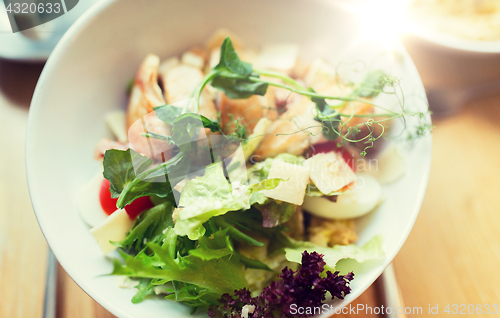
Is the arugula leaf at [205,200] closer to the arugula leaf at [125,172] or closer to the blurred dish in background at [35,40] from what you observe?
the arugula leaf at [125,172]

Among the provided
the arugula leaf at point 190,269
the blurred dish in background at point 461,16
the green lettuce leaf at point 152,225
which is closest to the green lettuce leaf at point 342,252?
the arugula leaf at point 190,269

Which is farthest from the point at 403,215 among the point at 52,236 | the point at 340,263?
the point at 52,236

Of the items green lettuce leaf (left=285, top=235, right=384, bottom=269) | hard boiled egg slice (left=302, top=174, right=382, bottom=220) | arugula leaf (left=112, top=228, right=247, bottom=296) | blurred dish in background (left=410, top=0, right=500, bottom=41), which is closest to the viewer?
arugula leaf (left=112, top=228, right=247, bottom=296)

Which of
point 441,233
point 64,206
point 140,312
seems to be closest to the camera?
point 140,312

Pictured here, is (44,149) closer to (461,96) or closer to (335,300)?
(335,300)

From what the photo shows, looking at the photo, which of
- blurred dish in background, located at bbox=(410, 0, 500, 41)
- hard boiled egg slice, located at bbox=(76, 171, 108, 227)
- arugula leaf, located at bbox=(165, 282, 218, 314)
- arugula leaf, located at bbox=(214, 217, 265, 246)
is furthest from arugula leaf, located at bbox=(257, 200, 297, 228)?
blurred dish in background, located at bbox=(410, 0, 500, 41)

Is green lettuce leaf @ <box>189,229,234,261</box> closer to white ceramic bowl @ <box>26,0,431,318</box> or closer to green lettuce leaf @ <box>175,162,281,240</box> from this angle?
green lettuce leaf @ <box>175,162,281,240</box>
